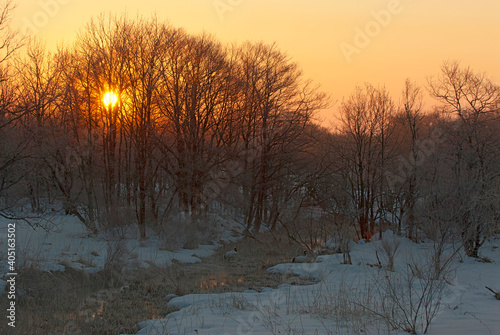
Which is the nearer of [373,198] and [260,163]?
[373,198]

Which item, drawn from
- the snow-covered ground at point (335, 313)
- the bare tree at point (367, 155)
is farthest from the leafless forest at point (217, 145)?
the snow-covered ground at point (335, 313)

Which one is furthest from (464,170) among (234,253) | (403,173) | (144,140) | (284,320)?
(144,140)

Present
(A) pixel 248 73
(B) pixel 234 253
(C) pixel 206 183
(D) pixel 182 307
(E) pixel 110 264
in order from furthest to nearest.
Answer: (A) pixel 248 73, (C) pixel 206 183, (B) pixel 234 253, (E) pixel 110 264, (D) pixel 182 307

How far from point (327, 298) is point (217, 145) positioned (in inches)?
523

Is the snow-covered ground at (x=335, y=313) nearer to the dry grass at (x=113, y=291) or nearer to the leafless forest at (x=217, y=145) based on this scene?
the dry grass at (x=113, y=291)

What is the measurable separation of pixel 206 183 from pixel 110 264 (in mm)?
8781

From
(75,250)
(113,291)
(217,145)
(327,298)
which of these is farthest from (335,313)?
(217,145)

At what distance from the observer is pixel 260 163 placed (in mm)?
21047

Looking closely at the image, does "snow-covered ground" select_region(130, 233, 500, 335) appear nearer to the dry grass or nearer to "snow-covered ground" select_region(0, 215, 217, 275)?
the dry grass

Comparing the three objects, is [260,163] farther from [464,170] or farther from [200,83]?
[464,170]

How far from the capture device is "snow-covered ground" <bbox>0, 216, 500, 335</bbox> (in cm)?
570

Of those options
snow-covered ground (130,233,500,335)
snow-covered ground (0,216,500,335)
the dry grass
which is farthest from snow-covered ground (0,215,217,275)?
snow-covered ground (130,233,500,335)

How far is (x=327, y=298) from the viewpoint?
795 cm

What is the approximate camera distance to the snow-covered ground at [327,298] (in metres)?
5.70
